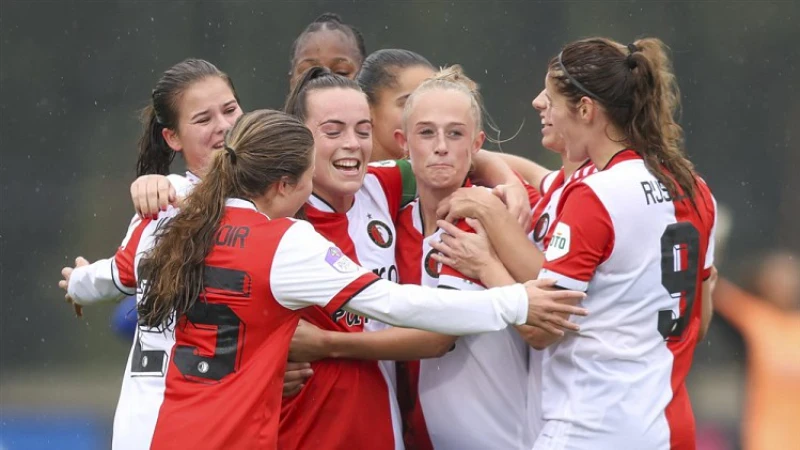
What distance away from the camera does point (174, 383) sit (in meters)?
2.90

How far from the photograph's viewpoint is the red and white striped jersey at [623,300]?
2.94 metres

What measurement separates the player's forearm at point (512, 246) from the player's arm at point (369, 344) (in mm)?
243

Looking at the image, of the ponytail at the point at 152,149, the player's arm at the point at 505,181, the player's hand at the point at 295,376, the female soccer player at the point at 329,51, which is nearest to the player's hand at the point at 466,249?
the player's arm at the point at 505,181

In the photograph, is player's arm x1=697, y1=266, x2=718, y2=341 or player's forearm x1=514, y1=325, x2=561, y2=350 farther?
player's arm x1=697, y1=266, x2=718, y2=341

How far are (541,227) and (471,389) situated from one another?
465 mm

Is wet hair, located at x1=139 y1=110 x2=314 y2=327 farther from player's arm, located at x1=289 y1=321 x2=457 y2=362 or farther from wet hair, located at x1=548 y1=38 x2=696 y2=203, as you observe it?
wet hair, located at x1=548 y1=38 x2=696 y2=203

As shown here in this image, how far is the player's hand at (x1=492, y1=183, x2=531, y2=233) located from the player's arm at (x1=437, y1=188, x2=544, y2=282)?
0.05m

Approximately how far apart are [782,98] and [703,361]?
1.33 meters

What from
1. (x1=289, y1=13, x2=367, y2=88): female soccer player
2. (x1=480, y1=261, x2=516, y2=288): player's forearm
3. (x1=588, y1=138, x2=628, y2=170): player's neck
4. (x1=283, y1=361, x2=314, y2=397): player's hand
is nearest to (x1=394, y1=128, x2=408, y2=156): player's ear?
(x1=480, y1=261, x2=516, y2=288): player's forearm

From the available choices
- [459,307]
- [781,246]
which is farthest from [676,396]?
[781,246]

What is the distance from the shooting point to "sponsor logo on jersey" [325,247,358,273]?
2859 mm

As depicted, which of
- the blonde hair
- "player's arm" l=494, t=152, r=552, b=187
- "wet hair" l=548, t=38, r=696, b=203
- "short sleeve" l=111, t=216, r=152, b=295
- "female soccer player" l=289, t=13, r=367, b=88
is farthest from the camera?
"female soccer player" l=289, t=13, r=367, b=88

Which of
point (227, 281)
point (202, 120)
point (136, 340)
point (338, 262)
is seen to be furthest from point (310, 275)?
point (202, 120)

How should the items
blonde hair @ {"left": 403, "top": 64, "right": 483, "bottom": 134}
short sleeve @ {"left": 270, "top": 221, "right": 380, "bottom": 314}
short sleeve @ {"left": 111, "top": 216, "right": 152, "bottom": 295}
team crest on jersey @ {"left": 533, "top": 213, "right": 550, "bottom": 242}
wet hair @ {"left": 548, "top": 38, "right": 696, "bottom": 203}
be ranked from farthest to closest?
blonde hair @ {"left": 403, "top": 64, "right": 483, "bottom": 134} < team crest on jersey @ {"left": 533, "top": 213, "right": 550, "bottom": 242} < short sleeve @ {"left": 111, "top": 216, "right": 152, "bottom": 295} < wet hair @ {"left": 548, "top": 38, "right": 696, "bottom": 203} < short sleeve @ {"left": 270, "top": 221, "right": 380, "bottom": 314}
